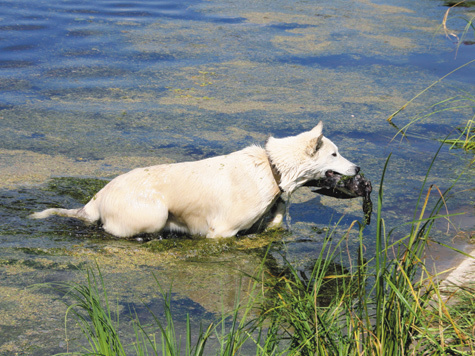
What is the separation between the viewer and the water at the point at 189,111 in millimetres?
5652

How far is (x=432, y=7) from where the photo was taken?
640 inches

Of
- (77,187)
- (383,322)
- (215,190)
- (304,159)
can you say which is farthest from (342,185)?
(77,187)

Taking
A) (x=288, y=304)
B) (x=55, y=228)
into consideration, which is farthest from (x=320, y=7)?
(x=288, y=304)

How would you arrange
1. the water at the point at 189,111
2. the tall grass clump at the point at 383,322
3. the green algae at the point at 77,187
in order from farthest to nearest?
the green algae at the point at 77,187 < the water at the point at 189,111 < the tall grass clump at the point at 383,322

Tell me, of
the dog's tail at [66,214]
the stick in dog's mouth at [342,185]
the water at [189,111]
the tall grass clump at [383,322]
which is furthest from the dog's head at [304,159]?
the tall grass clump at [383,322]

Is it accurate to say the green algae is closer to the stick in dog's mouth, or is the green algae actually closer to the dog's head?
the dog's head

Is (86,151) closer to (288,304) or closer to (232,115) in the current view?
(232,115)

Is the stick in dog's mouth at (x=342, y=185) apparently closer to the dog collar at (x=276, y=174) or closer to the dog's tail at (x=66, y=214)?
the dog collar at (x=276, y=174)

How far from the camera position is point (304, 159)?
622cm

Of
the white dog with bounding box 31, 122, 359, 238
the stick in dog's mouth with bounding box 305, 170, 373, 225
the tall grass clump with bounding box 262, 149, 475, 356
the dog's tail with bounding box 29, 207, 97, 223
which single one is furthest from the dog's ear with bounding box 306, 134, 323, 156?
the dog's tail with bounding box 29, 207, 97, 223

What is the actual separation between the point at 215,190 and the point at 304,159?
42.3 inches

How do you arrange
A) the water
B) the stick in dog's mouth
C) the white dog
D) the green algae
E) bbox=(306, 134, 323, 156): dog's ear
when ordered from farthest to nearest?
1. the green algae
2. the stick in dog's mouth
3. the white dog
4. bbox=(306, 134, 323, 156): dog's ear
5. the water

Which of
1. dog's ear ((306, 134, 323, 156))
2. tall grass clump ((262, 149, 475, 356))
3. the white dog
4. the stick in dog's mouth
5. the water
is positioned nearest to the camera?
tall grass clump ((262, 149, 475, 356))

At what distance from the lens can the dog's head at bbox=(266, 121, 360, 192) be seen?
6.21 meters
